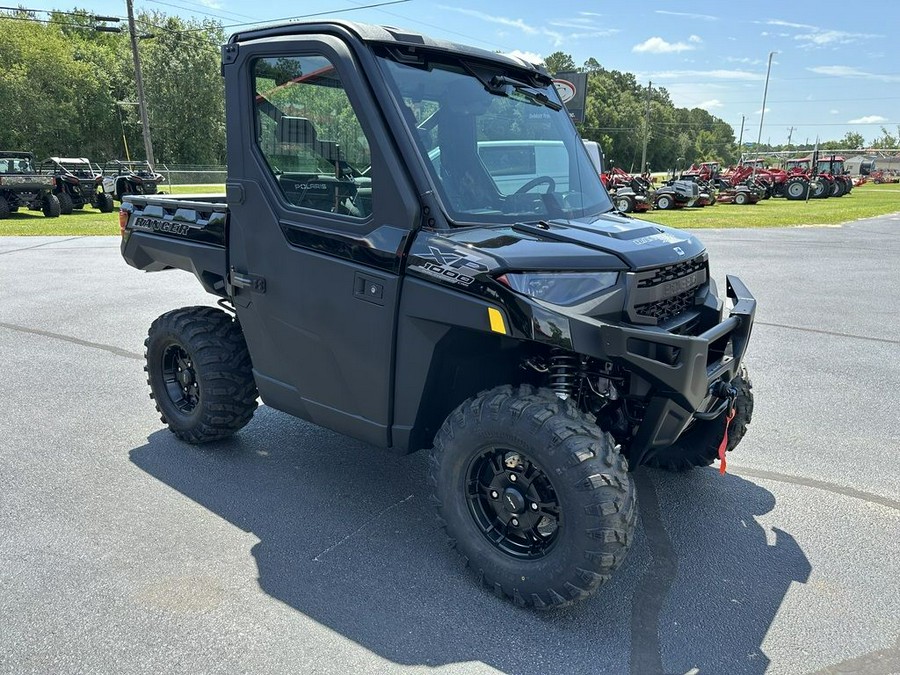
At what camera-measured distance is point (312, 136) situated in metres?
3.19

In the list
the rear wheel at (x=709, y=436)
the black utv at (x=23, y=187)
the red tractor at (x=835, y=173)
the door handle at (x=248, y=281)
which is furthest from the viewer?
the red tractor at (x=835, y=173)

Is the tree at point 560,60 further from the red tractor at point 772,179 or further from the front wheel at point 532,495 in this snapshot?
the front wheel at point 532,495

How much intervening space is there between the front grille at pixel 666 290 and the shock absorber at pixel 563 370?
0.98 ft

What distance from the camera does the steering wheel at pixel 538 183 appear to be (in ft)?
10.5

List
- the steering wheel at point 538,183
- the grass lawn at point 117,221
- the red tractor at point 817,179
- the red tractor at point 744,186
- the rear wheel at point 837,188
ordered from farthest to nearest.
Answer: the rear wheel at point 837,188, the red tractor at point 817,179, the red tractor at point 744,186, the grass lawn at point 117,221, the steering wheel at point 538,183

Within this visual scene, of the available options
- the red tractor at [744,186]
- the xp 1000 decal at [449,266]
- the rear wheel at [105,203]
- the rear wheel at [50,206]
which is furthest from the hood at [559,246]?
the red tractor at [744,186]

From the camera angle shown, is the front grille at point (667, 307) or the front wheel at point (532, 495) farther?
the front grille at point (667, 307)

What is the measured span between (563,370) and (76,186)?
2427cm

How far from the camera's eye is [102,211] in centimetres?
2353

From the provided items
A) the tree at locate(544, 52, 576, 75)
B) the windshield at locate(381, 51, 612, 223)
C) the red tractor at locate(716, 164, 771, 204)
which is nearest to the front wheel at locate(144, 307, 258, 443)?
the windshield at locate(381, 51, 612, 223)

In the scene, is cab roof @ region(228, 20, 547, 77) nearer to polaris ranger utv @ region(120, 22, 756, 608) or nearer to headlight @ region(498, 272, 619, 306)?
polaris ranger utv @ region(120, 22, 756, 608)

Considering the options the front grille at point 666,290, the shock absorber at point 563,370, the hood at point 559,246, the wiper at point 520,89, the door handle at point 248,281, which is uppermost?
the wiper at point 520,89

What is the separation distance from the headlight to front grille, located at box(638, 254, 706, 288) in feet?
0.65

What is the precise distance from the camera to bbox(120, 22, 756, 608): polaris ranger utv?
2584mm
